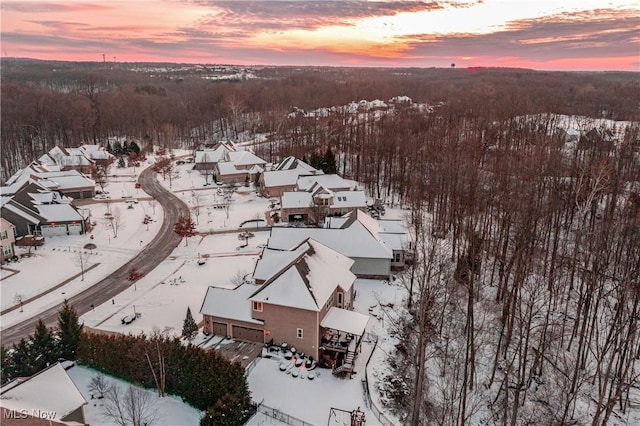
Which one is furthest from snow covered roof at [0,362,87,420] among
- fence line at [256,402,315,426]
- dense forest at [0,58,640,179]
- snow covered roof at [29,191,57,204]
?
dense forest at [0,58,640,179]

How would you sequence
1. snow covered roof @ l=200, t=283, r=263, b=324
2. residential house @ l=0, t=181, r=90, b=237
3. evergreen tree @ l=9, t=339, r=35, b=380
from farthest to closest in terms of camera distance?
residential house @ l=0, t=181, r=90, b=237
snow covered roof @ l=200, t=283, r=263, b=324
evergreen tree @ l=9, t=339, r=35, b=380

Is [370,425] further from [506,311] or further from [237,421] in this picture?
[506,311]

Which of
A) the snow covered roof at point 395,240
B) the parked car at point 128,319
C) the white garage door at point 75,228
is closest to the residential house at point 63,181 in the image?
the white garage door at point 75,228

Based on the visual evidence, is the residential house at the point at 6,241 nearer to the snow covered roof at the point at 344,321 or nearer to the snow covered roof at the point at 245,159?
the snow covered roof at the point at 344,321

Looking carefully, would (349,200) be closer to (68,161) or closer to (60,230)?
(60,230)

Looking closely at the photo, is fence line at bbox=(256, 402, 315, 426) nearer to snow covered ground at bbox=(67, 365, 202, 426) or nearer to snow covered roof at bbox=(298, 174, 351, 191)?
snow covered ground at bbox=(67, 365, 202, 426)

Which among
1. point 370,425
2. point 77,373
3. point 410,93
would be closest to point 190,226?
point 77,373

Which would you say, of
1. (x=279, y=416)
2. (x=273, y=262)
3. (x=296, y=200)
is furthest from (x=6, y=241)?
(x=279, y=416)
